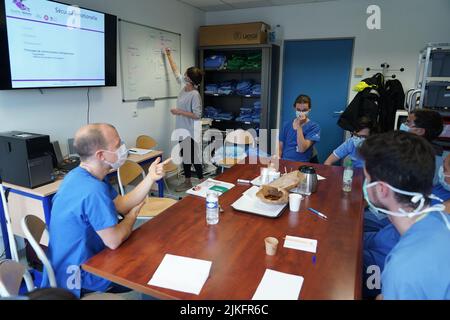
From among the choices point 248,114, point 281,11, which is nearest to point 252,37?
point 281,11

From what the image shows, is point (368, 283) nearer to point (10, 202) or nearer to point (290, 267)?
point (290, 267)

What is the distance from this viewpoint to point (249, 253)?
136 centimetres

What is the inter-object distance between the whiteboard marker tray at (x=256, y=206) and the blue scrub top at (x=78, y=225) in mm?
714

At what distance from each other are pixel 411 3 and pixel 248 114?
2631mm

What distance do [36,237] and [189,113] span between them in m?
2.79

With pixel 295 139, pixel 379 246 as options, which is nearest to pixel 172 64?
pixel 295 139

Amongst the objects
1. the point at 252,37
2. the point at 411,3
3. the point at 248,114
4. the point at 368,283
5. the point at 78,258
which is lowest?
the point at 368,283

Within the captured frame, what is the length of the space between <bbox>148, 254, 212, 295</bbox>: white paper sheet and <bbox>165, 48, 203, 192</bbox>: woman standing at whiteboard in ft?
9.75

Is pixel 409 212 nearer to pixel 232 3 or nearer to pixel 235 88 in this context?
pixel 235 88

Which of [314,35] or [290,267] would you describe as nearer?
[290,267]

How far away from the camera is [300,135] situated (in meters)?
3.11

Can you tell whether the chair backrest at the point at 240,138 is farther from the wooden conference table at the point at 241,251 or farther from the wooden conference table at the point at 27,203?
the wooden conference table at the point at 241,251

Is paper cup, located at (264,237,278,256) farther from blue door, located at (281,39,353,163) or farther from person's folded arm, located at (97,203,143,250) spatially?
blue door, located at (281,39,353,163)

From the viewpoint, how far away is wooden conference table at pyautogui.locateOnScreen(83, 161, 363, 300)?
1156 millimetres
